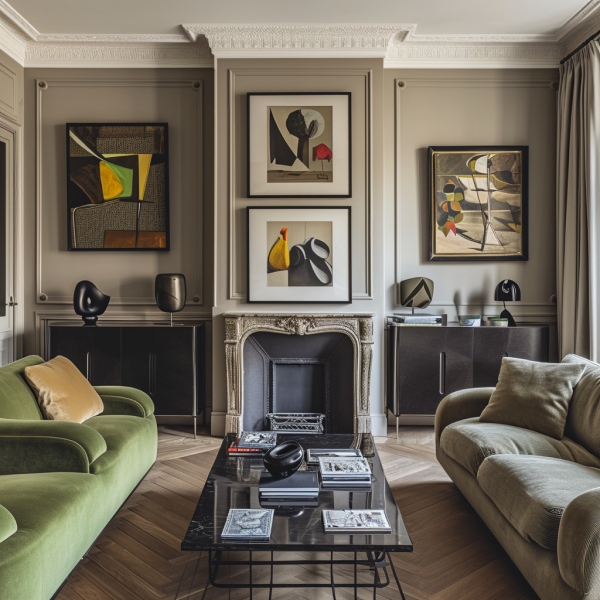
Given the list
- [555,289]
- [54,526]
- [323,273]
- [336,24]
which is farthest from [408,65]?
[54,526]

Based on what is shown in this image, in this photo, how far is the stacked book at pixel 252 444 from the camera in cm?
190

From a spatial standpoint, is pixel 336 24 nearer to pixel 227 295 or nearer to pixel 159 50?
pixel 159 50

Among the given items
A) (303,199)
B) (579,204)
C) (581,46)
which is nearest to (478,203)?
(579,204)

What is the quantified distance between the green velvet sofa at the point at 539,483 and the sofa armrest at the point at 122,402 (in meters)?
1.38

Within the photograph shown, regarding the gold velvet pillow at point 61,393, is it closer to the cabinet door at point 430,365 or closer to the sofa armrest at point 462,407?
the sofa armrest at point 462,407

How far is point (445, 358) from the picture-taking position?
307cm

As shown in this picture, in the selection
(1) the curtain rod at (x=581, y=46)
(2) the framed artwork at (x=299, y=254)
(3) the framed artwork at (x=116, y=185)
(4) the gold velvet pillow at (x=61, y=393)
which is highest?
(1) the curtain rod at (x=581, y=46)

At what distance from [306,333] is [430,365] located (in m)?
0.79

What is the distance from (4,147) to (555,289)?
12.2ft

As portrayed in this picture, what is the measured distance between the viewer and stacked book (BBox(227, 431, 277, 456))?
1899 mm

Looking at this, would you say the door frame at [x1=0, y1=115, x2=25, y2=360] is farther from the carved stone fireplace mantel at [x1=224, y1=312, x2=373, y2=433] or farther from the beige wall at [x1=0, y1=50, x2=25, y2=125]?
the carved stone fireplace mantel at [x1=224, y1=312, x2=373, y2=433]

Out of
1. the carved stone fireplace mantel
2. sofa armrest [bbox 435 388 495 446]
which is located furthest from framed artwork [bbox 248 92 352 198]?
sofa armrest [bbox 435 388 495 446]

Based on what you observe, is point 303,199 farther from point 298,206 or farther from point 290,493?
point 290,493

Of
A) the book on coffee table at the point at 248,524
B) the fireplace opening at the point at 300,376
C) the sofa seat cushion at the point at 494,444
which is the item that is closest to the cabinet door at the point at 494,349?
the fireplace opening at the point at 300,376
